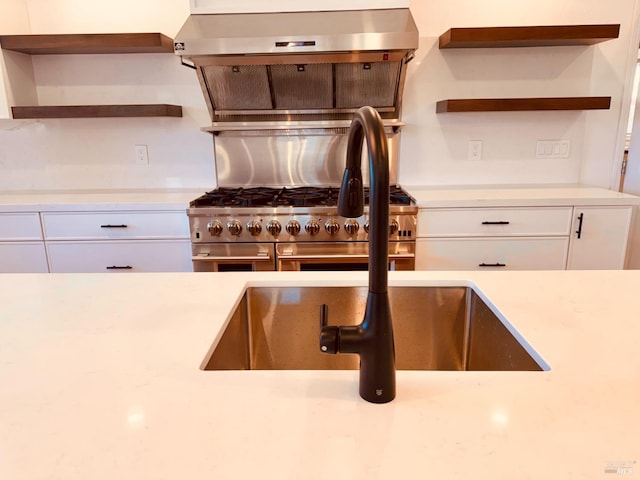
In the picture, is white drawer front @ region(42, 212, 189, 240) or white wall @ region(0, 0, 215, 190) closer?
white drawer front @ region(42, 212, 189, 240)

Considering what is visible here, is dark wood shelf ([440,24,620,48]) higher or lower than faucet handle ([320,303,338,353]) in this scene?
higher

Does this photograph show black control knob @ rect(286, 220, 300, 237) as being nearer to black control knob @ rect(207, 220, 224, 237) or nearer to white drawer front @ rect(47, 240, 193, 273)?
black control knob @ rect(207, 220, 224, 237)

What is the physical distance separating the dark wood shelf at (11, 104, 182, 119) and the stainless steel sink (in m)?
1.79

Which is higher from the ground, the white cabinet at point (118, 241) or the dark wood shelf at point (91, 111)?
the dark wood shelf at point (91, 111)

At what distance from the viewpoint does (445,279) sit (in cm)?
116

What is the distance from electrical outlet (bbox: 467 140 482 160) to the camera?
280 centimetres

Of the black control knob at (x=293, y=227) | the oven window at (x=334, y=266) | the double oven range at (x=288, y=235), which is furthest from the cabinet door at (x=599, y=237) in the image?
the black control knob at (x=293, y=227)

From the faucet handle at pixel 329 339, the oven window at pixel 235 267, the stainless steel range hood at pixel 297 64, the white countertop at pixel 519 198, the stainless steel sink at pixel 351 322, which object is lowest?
the oven window at pixel 235 267

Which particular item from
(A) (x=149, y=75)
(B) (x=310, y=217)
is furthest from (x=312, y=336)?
(A) (x=149, y=75)

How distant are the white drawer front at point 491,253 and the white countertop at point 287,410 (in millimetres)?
1351

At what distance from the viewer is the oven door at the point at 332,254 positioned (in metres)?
2.28

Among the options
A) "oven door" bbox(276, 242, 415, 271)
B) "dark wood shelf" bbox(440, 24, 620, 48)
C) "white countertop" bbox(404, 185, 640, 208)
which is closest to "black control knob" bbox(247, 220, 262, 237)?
"oven door" bbox(276, 242, 415, 271)

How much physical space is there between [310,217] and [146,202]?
87 centimetres

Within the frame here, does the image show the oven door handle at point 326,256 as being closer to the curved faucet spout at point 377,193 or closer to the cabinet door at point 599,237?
the cabinet door at point 599,237
